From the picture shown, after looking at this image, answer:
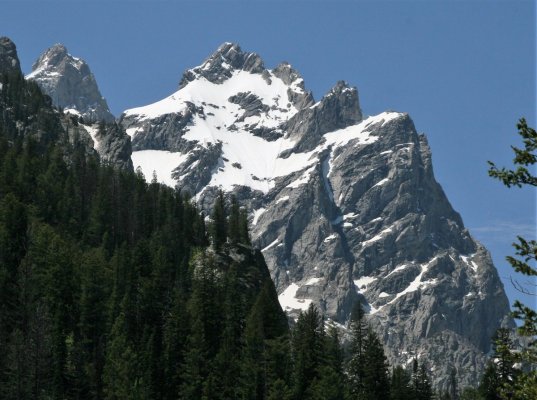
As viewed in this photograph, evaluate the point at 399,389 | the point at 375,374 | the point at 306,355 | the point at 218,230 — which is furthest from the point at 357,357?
the point at 218,230

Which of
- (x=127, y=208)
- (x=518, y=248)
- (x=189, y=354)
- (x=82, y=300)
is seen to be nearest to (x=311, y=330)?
(x=189, y=354)

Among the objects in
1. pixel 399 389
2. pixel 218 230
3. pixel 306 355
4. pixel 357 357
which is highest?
pixel 218 230

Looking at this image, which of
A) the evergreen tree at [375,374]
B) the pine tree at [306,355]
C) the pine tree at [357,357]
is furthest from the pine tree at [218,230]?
the evergreen tree at [375,374]

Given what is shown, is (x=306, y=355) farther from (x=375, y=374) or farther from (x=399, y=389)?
(x=399, y=389)

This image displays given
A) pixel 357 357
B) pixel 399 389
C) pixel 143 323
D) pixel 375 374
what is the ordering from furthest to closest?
pixel 143 323 → pixel 357 357 → pixel 399 389 → pixel 375 374

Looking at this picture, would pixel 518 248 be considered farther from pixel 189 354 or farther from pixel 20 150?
pixel 20 150

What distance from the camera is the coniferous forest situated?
86.5 m

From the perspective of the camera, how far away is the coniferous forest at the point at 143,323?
284 feet

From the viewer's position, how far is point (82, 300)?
98375 mm

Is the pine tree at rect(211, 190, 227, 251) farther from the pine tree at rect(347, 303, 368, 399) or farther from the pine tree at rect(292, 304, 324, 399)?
the pine tree at rect(347, 303, 368, 399)

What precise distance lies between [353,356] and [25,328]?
131ft

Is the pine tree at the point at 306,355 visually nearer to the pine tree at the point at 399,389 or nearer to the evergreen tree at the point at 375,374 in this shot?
the evergreen tree at the point at 375,374

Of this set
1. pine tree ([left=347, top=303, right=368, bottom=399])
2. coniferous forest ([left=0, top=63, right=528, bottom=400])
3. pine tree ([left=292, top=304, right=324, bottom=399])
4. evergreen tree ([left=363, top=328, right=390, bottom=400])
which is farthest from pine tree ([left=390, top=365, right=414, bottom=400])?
pine tree ([left=292, top=304, right=324, bottom=399])

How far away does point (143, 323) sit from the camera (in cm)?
10344
